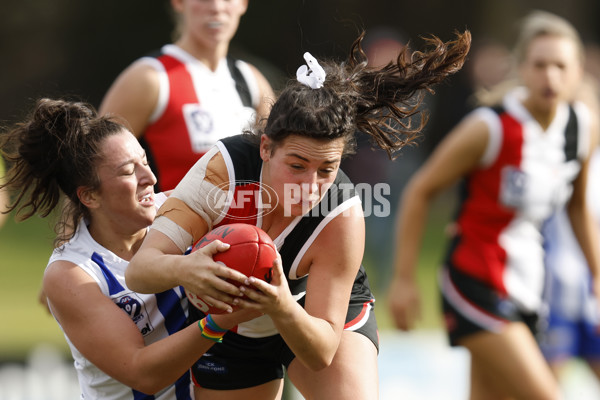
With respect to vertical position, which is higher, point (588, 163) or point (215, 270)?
point (215, 270)

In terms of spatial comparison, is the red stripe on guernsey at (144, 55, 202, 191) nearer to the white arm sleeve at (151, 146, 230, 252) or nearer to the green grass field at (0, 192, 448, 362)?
the green grass field at (0, 192, 448, 362)

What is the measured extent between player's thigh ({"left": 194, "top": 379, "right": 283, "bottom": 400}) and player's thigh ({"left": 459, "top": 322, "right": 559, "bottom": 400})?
1.50m

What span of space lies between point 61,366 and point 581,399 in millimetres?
3477

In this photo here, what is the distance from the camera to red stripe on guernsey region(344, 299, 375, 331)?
3.36 m

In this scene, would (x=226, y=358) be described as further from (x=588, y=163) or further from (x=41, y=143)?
(x=588, y=163)

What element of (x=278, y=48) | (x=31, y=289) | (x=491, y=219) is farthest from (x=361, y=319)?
(x=278, y=48)

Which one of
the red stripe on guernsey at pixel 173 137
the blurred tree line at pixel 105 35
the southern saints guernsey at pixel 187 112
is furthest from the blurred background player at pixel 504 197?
the blurred tree line at pixel 105 35

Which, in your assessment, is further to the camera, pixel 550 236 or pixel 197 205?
pixel 550 236

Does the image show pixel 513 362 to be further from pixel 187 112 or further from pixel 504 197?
pixel 187 112

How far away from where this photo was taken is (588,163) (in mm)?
5188

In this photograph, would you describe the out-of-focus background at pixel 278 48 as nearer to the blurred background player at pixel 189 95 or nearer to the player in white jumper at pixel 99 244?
the blurred background player at pixel 189 95

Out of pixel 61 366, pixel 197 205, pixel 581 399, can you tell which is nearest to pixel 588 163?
pixel 581 399

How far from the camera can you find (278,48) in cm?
1639

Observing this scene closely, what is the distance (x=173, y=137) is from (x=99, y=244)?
1.35 meters
